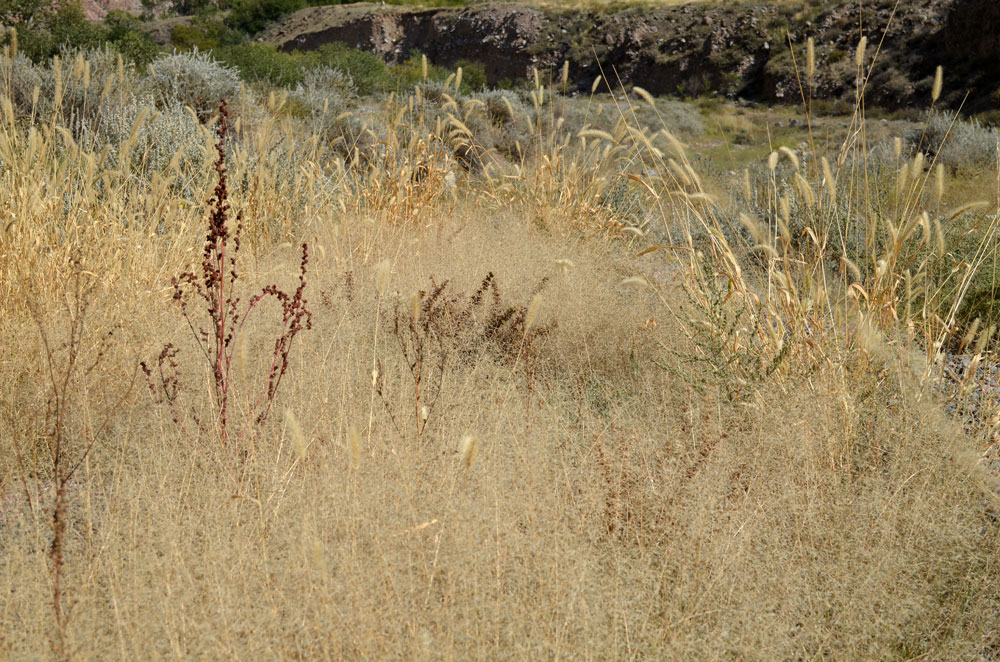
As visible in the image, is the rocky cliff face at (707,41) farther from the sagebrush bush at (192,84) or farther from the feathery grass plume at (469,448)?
the feathery grass plume at (469,448)

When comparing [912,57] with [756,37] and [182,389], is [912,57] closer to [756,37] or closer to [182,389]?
[756,37]

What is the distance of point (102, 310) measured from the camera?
277 centimetres

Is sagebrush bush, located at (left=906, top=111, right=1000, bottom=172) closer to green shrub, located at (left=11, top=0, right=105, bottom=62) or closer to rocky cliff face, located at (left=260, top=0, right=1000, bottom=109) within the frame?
rocky cliff face, located at (left=260, top=0, right=1000, bottom=109)

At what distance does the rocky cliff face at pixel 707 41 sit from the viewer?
1678cm

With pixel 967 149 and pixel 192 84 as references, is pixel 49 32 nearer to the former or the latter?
pixel 192 84

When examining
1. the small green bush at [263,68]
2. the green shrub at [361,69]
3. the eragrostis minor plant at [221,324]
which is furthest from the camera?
the green shrub at [361,69]

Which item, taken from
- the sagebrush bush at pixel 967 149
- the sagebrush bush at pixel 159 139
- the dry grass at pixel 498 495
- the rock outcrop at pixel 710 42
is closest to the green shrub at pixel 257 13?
the rock outcrop at pixel 710 42

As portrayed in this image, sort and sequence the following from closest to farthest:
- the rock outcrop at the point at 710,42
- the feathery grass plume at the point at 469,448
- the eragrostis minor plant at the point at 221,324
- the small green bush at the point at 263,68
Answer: the feathery grass plume at the point at 469,448 < the eragrostis minor plant at the point at 221,324 < the small green bush at the point at 263,68 < the rock outcrop at the point at 710,42

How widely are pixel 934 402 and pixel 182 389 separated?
7.43 ft

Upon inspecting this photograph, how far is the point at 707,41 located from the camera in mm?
23469

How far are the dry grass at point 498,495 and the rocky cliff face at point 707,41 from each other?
30.8ft

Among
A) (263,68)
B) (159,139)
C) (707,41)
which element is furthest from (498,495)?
(707,41)

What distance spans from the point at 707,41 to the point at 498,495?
2438 centimetres

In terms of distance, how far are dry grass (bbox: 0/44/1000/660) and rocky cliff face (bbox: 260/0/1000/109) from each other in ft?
30.8
